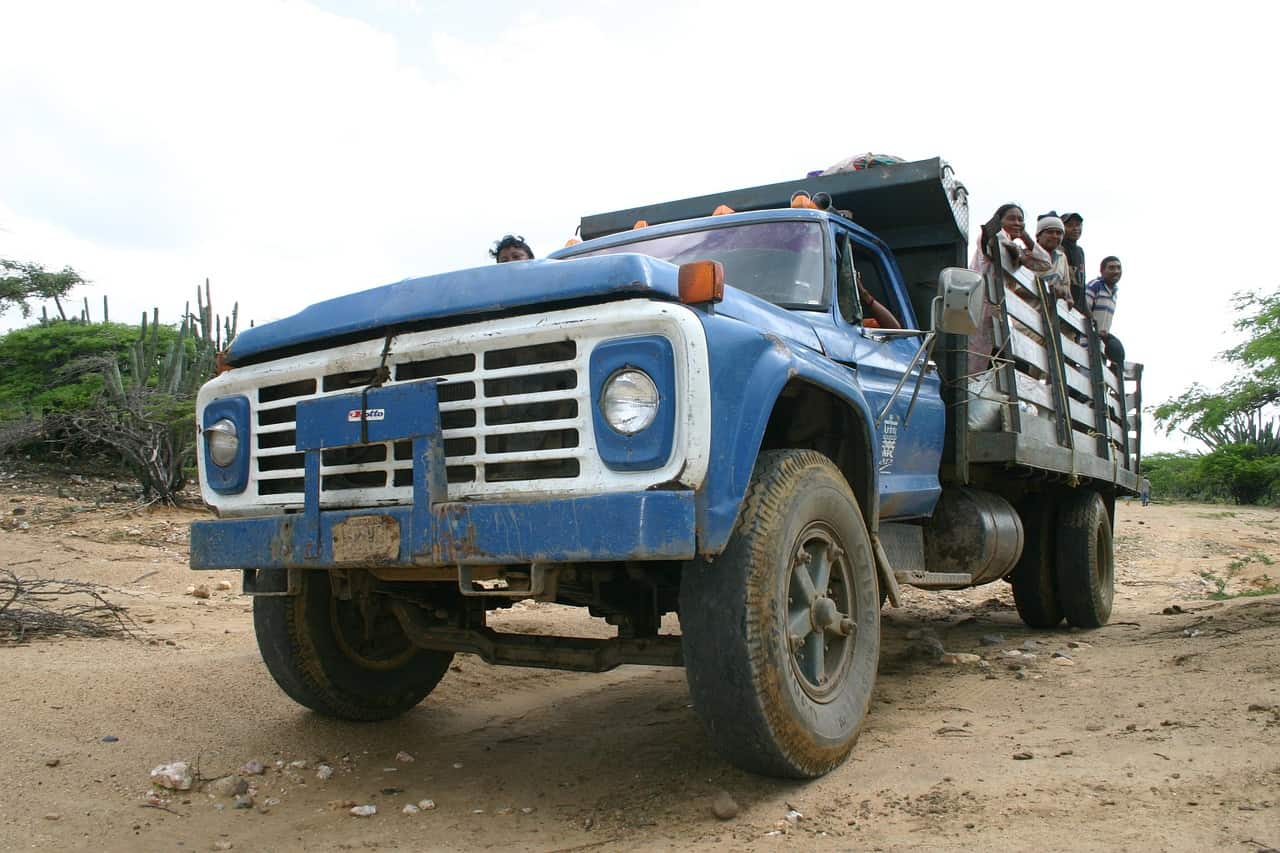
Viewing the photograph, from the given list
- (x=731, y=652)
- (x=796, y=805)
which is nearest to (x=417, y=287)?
(x=731, y=652)

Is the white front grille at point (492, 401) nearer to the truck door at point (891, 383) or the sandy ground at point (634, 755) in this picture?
the sandy ground at point (634, 755)

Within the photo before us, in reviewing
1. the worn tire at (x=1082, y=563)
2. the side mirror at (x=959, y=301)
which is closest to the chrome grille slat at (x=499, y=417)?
the side mirror at (x=959, y=301)

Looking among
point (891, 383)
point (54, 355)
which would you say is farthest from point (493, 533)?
point (54, 355)

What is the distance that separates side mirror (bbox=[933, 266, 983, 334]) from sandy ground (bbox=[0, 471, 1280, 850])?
1.52 m

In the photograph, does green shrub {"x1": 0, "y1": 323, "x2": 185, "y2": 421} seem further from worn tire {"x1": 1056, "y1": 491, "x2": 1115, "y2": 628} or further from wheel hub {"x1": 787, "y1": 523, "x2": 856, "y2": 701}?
wheel hub {"x1": 787, "y1": 523, "x2": 856, "y2": 701}

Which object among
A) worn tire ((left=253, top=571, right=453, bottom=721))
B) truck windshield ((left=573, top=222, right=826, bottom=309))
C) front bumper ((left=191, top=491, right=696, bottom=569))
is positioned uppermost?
truck windshield ((left=573, top=222, right=826, bottom=309))

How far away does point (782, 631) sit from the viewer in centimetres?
300

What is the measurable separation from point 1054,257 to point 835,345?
3.51m

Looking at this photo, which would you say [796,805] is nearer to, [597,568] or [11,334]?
[597,568]

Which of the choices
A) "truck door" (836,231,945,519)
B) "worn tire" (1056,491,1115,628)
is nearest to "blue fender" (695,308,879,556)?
"truck door" (836,231,945,519)

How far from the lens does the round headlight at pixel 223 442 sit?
353 centimetres

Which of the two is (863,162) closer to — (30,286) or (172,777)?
(172,777)

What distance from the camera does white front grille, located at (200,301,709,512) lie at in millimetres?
2818

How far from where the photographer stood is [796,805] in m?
2.98
